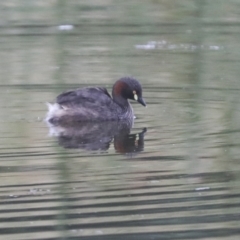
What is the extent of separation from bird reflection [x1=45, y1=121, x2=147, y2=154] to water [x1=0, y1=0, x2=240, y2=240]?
0.01 meters

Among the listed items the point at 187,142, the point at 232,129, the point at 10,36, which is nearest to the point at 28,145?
the point at 187,142

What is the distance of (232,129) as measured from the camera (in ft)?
26.8

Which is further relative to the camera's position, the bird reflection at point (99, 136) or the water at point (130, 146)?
the bird reflection at point (99, 136)

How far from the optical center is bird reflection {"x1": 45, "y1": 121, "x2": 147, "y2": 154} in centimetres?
775

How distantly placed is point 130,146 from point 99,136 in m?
0.63

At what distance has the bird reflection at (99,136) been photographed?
7.75 metres

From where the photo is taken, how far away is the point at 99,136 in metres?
8.38

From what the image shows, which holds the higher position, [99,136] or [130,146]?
[130,146]

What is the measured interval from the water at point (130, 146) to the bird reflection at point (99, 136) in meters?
0.01

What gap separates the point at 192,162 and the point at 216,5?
4.08ft

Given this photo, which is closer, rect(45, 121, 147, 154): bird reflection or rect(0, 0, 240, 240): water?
rect(0, 0, 240, 240): water

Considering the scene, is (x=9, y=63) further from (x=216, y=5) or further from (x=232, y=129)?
(x=216, y=5)

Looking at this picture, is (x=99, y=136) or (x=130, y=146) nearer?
(x=130, y=146)

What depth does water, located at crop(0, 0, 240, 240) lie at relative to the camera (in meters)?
5.43
